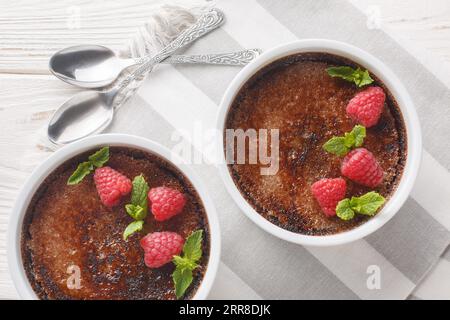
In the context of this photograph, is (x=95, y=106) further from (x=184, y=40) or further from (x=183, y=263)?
(x=183, y=263)

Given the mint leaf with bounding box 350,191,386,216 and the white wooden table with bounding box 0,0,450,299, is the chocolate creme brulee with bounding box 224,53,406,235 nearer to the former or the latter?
the mint leaf with bounding box 350,191,386,216

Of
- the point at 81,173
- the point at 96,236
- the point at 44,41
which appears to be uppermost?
the point at 44,41

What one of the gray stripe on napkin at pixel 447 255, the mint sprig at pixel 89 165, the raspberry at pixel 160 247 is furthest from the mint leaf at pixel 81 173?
the gray stripe on napkin at pixel 447 255

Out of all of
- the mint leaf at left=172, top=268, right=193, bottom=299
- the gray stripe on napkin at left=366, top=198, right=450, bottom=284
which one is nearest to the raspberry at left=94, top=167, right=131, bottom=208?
the mint leaf at left=172, top=268, right=193, bottom=299

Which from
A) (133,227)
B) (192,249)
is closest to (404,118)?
(192,249)

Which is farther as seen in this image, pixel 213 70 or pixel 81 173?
pixel 213 70
